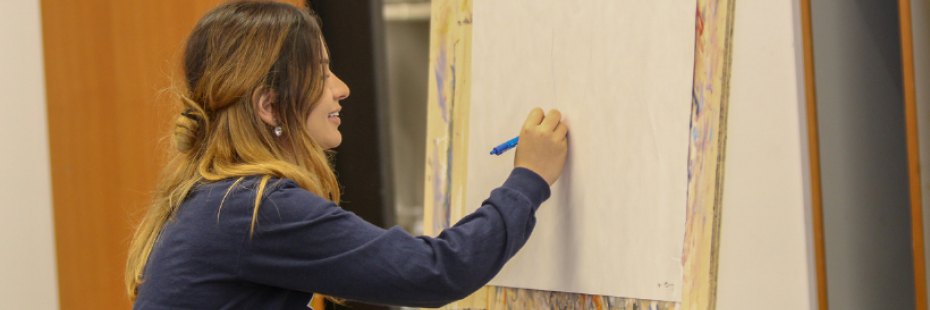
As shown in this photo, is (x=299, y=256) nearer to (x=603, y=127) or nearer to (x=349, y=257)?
(x=349, y=257)

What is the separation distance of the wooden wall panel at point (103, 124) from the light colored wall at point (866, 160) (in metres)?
1.34

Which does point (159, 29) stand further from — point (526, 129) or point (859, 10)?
point (859, 10)

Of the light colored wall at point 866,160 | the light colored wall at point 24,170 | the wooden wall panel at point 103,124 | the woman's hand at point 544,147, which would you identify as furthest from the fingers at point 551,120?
the light colored wall at point 24,170

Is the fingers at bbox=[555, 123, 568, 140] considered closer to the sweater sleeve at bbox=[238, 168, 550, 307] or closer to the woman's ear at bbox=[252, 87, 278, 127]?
the sweater sleeve at bbox=[238, 168, 550, 307]

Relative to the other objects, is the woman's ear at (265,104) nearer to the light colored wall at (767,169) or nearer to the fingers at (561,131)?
the fingers at (561,131)

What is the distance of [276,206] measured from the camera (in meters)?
0.75

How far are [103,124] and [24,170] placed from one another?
0.23m

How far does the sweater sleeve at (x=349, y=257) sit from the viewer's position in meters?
0.74

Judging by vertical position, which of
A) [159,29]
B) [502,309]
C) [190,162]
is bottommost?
[502,309]

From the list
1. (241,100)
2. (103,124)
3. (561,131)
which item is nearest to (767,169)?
(561,131)

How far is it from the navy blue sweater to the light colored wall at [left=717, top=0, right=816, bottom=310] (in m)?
0.45

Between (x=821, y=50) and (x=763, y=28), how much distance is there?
0.09 meters

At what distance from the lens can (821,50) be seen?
0.95 meters

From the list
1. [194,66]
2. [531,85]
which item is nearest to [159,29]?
[194,66]
